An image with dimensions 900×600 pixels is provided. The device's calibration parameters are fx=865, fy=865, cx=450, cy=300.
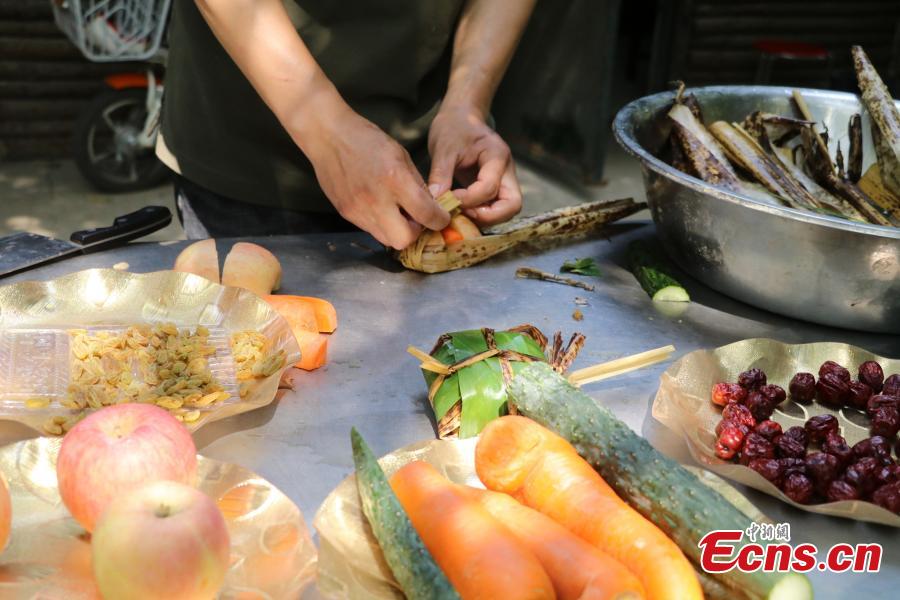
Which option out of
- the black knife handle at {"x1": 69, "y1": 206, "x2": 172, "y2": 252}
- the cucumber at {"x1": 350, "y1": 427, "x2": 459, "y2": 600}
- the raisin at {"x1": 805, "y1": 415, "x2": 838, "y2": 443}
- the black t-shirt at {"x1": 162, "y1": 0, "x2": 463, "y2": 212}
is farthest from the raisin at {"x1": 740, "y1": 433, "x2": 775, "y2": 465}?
the black knife handle at {"x1": 69, "y1": 206, "x2": 172, "y2": 252}

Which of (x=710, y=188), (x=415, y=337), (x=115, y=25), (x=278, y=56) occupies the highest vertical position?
(x=278, y=56)

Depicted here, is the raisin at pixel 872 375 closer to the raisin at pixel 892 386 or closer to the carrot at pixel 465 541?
the raisin at pixel 892 386

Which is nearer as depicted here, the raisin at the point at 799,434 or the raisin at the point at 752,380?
the raisin at the point at 799,434

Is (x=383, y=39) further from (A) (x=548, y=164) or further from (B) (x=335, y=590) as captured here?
(A) (x=548, y=164)

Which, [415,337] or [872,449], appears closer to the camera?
[872,449]

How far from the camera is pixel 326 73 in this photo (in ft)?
7.67

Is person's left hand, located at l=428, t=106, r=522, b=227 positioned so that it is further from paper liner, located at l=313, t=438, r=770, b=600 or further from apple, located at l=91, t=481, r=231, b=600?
apple, located at l=91, t=481, r=231, b=600

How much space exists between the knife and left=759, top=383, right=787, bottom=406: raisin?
59.2 inches

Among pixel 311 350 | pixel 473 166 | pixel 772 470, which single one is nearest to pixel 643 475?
pixel 772 470

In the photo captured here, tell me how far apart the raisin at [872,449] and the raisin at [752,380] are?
0.23m

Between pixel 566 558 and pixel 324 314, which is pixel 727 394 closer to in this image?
pixel 566 558

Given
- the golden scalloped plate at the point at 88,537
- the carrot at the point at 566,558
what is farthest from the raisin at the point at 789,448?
the golden scalloped plate at the point at 88,537

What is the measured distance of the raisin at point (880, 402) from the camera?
1.60 metres

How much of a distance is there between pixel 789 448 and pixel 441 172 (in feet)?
3.82
